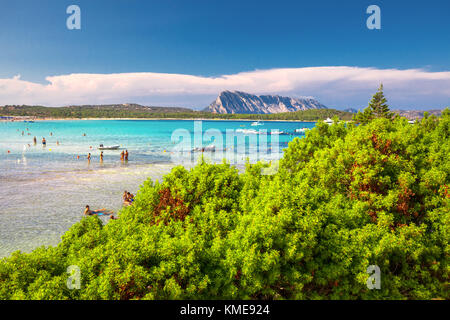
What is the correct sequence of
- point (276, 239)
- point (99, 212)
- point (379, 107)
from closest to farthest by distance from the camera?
point (276, 239), point (99, 212), point (379, 107)

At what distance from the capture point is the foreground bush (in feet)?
26.8

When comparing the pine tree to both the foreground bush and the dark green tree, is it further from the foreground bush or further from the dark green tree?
the foreground bush

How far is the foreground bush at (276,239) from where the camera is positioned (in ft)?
26.8

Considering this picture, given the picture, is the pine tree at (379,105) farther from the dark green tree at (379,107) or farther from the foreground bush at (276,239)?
the foreground bush at (276,239)

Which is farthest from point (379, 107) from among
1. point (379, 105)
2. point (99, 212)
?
point (99, 212)

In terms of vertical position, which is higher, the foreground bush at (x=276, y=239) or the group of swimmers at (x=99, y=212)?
the foreground bush at (x=276, y=239)

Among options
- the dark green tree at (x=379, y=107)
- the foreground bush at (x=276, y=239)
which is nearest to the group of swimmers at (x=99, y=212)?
the foreground bush at (x=276, y=239)

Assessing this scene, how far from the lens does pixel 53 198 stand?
3319 cm

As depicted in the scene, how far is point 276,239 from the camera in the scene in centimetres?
973

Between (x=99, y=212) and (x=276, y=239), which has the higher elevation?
(x=276, y=239)

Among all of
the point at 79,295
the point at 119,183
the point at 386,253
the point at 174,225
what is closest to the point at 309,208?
the point at 386,253

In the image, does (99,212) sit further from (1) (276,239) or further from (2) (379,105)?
(2) (379,105)

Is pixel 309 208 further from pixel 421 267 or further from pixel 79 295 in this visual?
pixel 79 295
